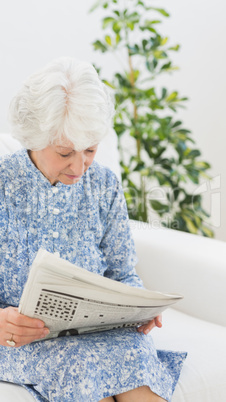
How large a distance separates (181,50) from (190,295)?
168cm

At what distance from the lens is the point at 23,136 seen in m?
1.20

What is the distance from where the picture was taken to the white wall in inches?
92.9

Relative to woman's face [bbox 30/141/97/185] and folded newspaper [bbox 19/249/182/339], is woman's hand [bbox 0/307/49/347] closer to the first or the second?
folded newspaper [bbox 19/249/182/339]

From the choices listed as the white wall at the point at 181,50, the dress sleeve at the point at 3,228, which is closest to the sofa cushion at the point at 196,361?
the dress sleeve at the point at 3,228

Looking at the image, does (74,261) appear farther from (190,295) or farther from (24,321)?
(190,295)

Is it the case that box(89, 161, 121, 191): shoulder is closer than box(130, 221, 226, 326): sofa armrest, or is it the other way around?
box(89, 161, 121, 191): shoulder

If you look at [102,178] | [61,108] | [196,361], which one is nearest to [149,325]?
[196,361]

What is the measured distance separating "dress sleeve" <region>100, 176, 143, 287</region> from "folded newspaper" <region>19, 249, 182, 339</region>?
0.85 ft

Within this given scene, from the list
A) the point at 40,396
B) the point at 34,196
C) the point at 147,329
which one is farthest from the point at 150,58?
the point at 40,396

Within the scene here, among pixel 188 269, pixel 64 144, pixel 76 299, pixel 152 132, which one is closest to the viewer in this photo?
pixel 76 299

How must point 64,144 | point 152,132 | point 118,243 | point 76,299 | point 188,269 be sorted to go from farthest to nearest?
point 152,132, point 188,269, point 118,243, point 64,144, point 76,299

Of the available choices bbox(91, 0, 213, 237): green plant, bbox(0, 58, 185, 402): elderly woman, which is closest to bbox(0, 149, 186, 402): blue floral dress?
bbox(0, 58, 185, 402): elderly woman

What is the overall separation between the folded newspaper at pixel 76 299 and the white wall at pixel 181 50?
143 cm

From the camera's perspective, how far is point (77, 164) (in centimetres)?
121
